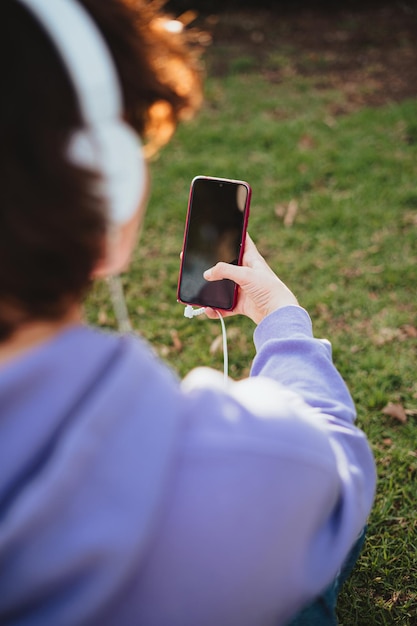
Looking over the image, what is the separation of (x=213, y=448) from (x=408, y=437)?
7.15ft

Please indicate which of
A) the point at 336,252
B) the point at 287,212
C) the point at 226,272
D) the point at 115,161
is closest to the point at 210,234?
the point at 226,272

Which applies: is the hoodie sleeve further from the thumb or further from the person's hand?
the thumb

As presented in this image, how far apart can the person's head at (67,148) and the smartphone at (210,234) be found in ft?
4.10

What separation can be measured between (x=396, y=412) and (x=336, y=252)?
1.37 m

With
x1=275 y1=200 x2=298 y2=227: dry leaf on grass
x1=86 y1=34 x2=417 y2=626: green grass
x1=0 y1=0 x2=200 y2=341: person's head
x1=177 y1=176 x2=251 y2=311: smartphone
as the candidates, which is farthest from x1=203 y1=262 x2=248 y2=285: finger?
x1=275 y1=200 x2=298 y2=227: dry leaf on grass

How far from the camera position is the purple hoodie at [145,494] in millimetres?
781

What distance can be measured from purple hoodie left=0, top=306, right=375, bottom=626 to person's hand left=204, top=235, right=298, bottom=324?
0.80m

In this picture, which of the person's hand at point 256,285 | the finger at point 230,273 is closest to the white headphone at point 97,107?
the person's hand at point 256,285

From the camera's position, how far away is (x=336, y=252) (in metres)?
3.88

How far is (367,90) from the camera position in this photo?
5684 millimetres

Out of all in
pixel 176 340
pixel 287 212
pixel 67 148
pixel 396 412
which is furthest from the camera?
pixel 287 212

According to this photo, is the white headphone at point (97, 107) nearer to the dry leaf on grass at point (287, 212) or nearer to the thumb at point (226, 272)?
the thumb at point (226, 272)

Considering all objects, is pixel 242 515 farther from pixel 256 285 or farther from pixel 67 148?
pixel 256 285

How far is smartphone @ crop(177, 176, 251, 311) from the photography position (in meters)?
2.27
